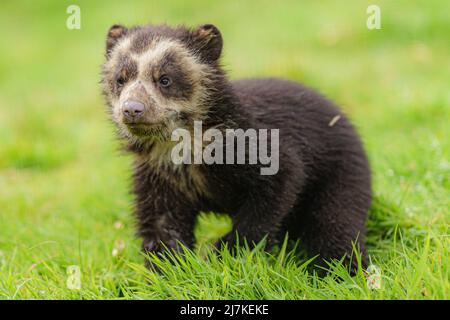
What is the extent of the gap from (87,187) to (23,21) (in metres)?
10.6

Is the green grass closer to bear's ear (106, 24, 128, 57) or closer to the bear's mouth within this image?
the bear's mouth

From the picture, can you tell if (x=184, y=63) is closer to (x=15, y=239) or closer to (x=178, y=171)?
(x=178, y=171)

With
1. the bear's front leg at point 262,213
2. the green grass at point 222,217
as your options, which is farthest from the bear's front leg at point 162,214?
the bear's front leg at point 262,213

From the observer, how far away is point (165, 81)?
392 cm

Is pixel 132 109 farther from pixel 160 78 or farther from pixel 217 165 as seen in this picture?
pixel 217 165

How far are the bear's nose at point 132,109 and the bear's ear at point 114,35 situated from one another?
78cm

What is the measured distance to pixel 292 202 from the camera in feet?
13.4

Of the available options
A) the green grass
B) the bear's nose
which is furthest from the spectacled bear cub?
the green grass

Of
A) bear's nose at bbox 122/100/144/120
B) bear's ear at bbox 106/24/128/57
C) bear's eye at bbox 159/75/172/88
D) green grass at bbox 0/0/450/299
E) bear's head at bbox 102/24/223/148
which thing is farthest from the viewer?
bear's ear at bbox 106/24/128/57

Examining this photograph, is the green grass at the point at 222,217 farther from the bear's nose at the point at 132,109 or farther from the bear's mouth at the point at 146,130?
the bear's nose at the point at 132,109

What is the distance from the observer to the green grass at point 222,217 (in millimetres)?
3551

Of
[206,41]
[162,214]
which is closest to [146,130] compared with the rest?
[162,214]

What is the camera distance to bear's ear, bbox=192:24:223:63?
4.17 metres

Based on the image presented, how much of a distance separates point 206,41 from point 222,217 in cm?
120
